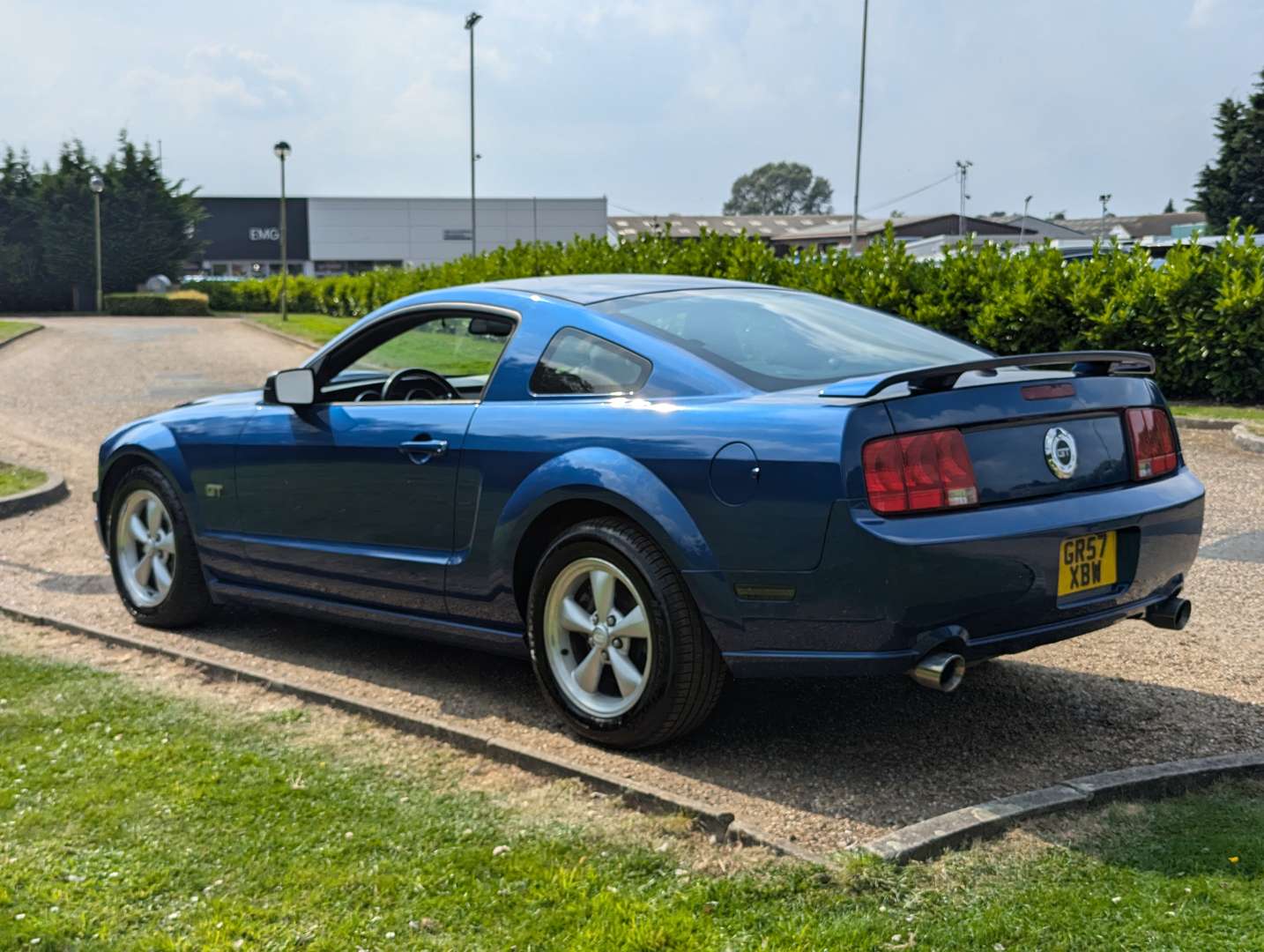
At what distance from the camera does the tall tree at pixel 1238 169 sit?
57.5 meters

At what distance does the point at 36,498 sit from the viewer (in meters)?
10.1

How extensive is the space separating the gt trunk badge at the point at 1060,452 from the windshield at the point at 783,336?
0.62 m

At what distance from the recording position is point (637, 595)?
171 inches

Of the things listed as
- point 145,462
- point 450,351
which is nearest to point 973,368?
point 450,351

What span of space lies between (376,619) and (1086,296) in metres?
11.0

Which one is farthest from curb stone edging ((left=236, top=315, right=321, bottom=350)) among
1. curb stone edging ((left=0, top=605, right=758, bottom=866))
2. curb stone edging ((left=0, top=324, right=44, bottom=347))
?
curb stone edging ((left=0, top=605, right=758, bottom=866))

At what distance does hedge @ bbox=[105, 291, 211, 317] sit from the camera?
51562 millimetres

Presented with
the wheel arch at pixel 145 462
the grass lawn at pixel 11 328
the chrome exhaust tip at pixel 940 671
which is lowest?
the grass lawn at pixel 11 328

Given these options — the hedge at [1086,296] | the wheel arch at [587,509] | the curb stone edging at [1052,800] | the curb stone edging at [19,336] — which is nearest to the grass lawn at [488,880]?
the curb stone edging at [1052,800]

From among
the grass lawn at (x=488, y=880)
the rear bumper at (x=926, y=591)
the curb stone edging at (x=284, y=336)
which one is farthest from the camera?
the curb stone edging at (x=284, y=336)

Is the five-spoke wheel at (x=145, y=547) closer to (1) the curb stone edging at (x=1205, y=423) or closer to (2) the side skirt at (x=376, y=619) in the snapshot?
(2) the side skirt at (x=376, y=619)

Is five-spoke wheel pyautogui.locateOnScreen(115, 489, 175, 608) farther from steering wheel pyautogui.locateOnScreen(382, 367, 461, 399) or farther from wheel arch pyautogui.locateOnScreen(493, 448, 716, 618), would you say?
wheel arch pyautogui.locateOnScreen(493, 448, 716, 618)

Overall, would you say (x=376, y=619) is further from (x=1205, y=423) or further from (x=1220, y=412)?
(x=1220, y=412)

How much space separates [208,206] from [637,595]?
83.2m
